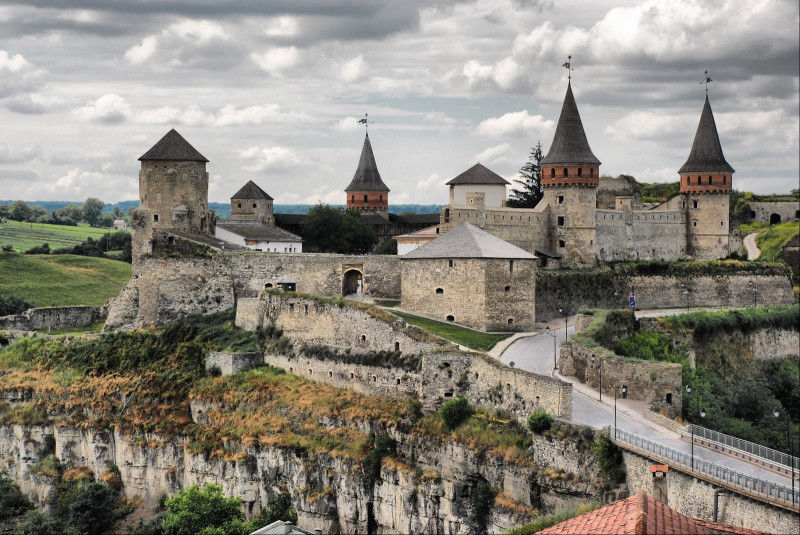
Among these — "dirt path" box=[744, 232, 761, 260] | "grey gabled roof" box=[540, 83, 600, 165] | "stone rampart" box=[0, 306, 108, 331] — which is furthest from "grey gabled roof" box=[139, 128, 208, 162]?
"dirt path" box=[744, 232, 761, 260]

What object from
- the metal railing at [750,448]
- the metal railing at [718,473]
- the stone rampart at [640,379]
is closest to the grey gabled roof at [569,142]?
Answer: the stone rampart at [640,379]

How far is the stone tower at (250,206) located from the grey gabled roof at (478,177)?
1544cm

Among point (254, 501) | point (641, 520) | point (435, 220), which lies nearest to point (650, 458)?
point (641, 520)

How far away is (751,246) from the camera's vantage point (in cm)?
8644

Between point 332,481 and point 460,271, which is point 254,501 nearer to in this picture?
point 332,481

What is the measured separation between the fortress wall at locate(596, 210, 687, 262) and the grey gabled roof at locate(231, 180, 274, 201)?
25615 millimetres

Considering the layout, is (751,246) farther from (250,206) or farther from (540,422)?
(540,422)

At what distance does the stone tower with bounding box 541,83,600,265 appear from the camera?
65.2 metres

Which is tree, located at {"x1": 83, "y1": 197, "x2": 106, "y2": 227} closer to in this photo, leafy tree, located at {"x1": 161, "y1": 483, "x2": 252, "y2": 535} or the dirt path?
the dirt path

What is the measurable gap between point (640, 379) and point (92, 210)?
476 ft

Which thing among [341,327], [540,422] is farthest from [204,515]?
[540,422]

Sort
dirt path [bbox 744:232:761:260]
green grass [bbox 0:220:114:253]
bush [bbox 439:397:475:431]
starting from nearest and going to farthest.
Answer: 1. bush [bbox 439:397:475:431]
2. dirt path [bbox 744:232:761:260]
3. green grass [bbox 0:220:114:253]

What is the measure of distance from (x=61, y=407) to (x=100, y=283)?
30.4 meters

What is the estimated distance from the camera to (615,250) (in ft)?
229
